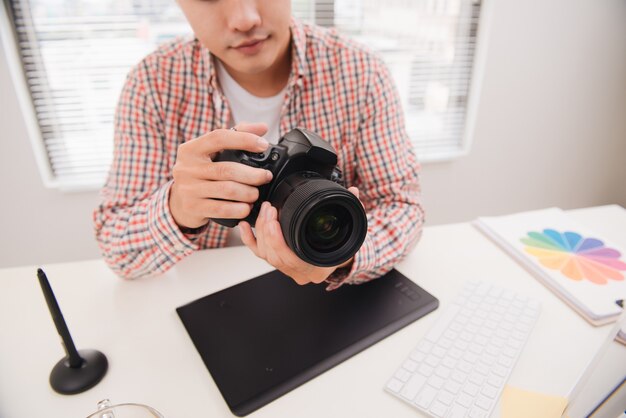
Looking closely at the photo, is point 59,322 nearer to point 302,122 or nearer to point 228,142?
point 228,142

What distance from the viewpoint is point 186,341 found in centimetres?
62

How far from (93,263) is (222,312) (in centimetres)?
34

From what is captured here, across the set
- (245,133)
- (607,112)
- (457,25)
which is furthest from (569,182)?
(245,133)

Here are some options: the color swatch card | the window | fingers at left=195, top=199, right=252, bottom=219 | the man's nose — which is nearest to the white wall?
the window

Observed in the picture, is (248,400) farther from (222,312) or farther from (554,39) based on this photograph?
(554,39)

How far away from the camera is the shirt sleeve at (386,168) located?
0.81m

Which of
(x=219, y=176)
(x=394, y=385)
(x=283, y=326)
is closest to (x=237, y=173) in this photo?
(x=219, y=176)

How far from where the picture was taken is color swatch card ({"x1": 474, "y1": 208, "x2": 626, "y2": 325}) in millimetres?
690

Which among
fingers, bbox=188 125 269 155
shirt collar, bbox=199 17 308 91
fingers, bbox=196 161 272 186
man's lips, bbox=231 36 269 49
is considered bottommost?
fingers, bbox=196 161 272 186

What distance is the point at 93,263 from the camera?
2.69 ft

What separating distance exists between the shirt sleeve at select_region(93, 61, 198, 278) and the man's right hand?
4.0 inches

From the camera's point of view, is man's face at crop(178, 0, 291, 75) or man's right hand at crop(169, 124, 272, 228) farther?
man's face at crop(178, 0, 291, 75)

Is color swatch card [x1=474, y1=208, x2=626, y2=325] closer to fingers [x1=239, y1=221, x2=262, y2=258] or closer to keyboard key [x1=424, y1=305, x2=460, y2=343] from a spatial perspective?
keyboard key [x1=424, y1=305, x2=460, y2=343]

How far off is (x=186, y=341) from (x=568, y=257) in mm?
725
